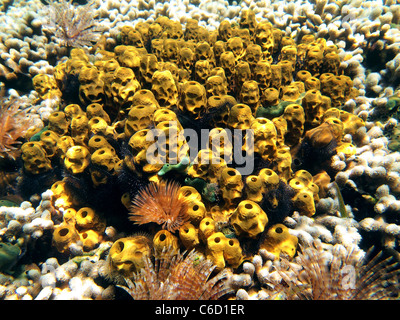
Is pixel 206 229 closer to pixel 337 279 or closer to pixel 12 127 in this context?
pixel 337 279

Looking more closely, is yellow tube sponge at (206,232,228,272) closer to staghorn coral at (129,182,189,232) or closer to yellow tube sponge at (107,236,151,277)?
staghorn coral at (129,182,189,232)

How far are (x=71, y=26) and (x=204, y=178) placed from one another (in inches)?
157

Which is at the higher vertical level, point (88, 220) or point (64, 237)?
point (88, 220)

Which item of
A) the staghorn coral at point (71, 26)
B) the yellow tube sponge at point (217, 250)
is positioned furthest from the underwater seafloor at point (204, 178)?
the staghorn coral at point (71, 26)

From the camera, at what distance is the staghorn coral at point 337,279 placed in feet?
5.46

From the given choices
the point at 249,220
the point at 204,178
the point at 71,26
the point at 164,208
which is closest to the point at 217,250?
the point at 249,220

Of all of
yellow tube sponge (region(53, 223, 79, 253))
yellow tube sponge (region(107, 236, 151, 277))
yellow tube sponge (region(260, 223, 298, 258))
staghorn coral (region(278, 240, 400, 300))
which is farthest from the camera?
yellow tube sponge (region(53, 223, 79, 253))

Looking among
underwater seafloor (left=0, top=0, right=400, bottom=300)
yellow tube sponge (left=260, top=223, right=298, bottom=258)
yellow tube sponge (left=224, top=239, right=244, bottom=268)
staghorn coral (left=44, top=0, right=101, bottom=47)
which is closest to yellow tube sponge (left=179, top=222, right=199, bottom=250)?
underwater seafloor (left=0, top=0, right=400, bottom=300)

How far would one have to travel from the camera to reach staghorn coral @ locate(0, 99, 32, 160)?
2.83m

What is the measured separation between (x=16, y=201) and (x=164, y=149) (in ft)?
7.14

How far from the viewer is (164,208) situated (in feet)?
6.65

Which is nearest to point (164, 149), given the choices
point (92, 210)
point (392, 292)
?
point (92, 210)

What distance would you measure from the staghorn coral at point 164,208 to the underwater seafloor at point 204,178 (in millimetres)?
13

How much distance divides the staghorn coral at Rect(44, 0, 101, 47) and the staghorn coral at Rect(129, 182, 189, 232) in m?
3.62
